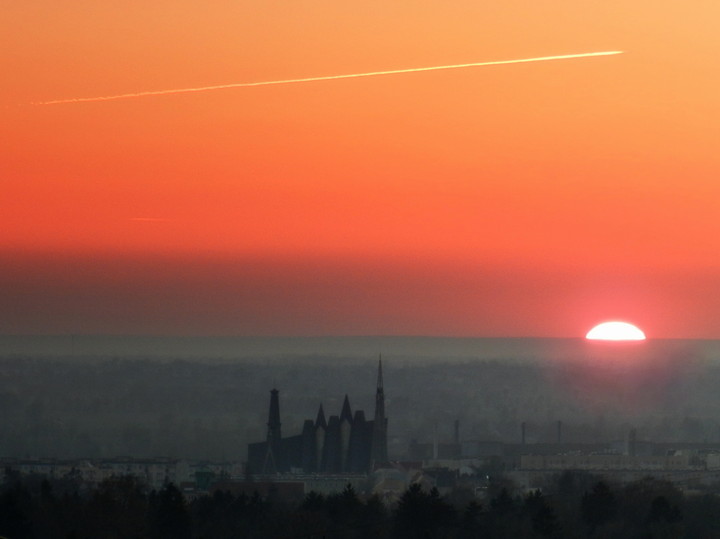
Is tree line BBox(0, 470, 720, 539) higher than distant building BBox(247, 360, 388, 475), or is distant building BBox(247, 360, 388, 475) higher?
distant building BBox(247, 360, 388, 475)

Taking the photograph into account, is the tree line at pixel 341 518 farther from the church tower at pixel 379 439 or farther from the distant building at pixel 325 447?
the church tower at pixel 379 439

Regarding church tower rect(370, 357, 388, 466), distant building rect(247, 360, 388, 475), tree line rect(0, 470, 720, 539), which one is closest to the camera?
tree line rect(0, 470, 720, 539)

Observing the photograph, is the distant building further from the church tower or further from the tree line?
the tree line

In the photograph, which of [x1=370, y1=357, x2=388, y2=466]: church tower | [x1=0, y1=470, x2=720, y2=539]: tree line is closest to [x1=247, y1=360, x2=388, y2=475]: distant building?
[x1=370, y1=357, x2=388, y2=466]: church tower

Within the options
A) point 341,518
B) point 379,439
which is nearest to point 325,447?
point 379,439

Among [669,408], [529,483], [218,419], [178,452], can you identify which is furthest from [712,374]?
[529,483]

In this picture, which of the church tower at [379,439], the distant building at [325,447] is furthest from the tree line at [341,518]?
the church tower at [379,439]

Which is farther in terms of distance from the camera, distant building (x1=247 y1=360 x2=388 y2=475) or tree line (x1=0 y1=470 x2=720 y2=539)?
distant building (x1=247 y1=360 x2=388 y2=475)
